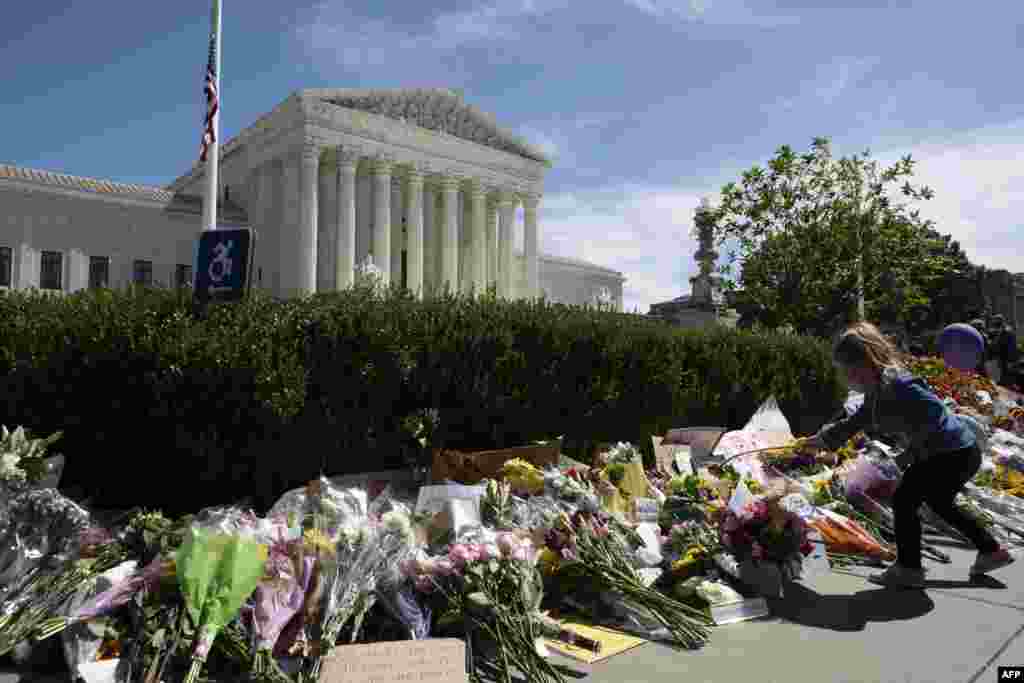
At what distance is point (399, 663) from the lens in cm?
312

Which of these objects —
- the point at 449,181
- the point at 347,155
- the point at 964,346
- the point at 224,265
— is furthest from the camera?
the point at 449,181

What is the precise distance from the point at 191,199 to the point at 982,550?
5083 cm

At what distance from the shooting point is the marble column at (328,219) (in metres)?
48.2

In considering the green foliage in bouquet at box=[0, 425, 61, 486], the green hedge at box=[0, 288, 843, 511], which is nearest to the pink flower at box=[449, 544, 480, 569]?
the green hedge at box=[0, 288, 843, 511]

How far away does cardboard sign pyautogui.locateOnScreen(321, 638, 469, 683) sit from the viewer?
306 centimetres

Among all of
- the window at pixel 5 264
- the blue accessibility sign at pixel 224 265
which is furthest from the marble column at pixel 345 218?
the blue accessibility sign at pixel 224 265

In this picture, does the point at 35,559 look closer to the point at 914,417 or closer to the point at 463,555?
the point at 463,555

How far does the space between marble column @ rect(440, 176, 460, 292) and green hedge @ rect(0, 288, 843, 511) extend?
4476 centimetres

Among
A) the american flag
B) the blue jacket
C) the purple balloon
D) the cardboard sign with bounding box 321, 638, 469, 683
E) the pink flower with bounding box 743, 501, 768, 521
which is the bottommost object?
the cardboard sign with bounding box 321, 638, 469, 683

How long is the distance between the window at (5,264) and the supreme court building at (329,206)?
56 mm

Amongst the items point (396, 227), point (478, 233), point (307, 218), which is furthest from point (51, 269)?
point (478, 233)

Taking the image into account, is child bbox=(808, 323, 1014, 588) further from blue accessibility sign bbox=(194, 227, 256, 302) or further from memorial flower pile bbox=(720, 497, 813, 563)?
blue accessibility sign bbox=(194, 227, 256, 302)

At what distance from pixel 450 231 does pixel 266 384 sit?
47.7 metres

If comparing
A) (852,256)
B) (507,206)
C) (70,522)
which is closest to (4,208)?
(507,206)
